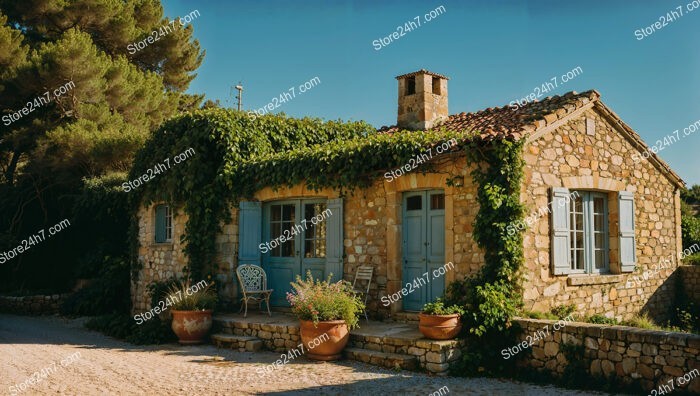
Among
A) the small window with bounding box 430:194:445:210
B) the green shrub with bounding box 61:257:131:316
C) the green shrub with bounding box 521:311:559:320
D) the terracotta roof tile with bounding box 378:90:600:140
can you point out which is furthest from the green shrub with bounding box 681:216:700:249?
the green shrub with bounding box 61:257:131:316

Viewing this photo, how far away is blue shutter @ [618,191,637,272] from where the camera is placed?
9.58 metres

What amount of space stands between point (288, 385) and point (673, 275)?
8.31 meters

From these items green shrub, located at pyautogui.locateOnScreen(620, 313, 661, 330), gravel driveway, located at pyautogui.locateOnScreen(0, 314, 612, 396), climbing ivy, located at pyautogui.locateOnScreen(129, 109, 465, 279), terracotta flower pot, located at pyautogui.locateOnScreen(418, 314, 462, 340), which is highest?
climbing ivy, located at pyautogui.locateOnScreen(129, 109, 465, 279)

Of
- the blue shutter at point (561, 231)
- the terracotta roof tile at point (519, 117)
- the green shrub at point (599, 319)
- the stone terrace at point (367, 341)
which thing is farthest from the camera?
the green shrub at point (599, 319)

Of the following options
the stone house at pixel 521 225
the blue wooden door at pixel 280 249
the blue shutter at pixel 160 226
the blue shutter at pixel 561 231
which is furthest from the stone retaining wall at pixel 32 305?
the blue shutter at pixel 561 231

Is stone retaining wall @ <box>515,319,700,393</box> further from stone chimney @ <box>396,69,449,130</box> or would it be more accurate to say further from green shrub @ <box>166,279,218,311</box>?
stone chimney @ <box>396,69,449,130</box>

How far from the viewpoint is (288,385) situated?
6402 mm

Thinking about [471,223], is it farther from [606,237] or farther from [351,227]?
[606,237]

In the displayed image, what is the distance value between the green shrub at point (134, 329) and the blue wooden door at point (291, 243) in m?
1.92

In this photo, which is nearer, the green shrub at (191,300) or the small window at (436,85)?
the green shrub at (191,300)

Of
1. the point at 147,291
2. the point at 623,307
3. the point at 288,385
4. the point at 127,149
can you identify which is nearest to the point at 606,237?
the point at 623,307

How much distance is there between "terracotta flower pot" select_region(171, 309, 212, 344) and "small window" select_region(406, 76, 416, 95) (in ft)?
20.6

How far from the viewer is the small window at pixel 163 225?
12.0m

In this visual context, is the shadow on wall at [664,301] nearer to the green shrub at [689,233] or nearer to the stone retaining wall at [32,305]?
the green shrub at [689,233]
